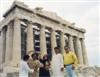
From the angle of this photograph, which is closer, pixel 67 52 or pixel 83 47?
pixel 67 52

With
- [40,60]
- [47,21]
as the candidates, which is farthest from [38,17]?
[40,60]

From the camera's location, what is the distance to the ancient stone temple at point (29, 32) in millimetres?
37312

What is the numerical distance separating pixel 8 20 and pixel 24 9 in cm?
399

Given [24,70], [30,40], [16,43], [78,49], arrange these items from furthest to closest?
[78,49] → [30,40] → [16,43] → [24,70]

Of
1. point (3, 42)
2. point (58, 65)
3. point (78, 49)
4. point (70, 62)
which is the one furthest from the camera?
point (78, 49)

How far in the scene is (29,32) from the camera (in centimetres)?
3928

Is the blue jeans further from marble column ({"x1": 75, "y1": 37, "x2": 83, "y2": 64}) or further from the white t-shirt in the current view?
marble column ({"x1": 75, "y1": 37, "x2": 83, "y2": 64})

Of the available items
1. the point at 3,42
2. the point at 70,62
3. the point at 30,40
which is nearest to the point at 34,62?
the point at 70,62

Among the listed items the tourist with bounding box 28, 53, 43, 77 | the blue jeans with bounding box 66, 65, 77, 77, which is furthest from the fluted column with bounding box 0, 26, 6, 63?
the blue jeans with bounding box 66, 65, 77, 77

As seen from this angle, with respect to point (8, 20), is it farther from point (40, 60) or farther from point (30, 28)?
point (40, 60)

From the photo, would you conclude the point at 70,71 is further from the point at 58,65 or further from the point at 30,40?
the point at 30,40

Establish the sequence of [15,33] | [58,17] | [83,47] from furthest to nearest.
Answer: [83,47] → [58,17] → [15,33]

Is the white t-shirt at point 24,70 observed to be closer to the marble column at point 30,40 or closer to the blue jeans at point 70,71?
the blue jeans at point 70,71

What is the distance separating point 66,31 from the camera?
47906mm
